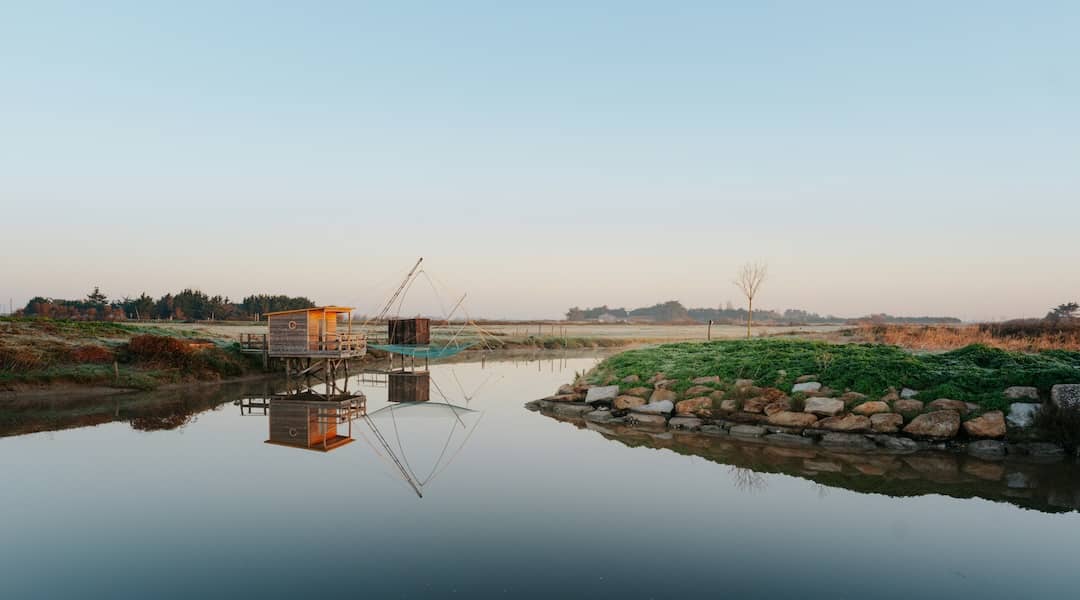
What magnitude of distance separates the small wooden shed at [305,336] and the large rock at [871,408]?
17354 mm

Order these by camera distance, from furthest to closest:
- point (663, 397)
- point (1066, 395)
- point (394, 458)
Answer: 1. point (663, 397)
2. point (1066, 395)
3. point (394, 458)

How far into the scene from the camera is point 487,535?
24.6ft

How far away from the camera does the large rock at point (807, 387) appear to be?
14406 mm

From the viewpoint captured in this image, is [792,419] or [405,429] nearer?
[792,419]

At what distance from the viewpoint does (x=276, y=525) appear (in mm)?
7863

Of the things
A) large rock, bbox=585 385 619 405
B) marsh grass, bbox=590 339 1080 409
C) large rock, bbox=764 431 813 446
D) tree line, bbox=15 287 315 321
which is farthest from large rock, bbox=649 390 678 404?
tree line, bbox=15 287 315 321

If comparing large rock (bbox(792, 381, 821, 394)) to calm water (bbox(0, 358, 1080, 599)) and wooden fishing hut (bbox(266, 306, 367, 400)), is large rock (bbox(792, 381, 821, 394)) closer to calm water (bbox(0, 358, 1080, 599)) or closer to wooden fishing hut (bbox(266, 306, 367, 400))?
calm water (bbox(0, 358, 1080, 599))

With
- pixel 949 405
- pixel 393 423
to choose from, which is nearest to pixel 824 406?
pixel 949 405

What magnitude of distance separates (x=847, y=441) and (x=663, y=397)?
4.72 m

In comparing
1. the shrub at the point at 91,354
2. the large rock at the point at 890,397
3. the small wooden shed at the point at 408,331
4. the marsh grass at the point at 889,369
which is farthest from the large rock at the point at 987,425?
the shrub at the point at 91,354

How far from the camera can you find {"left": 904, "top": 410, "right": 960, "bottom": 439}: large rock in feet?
40.8

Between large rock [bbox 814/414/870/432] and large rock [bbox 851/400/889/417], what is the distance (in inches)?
4.2

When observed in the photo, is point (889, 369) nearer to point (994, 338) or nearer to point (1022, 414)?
point (1022, 414)

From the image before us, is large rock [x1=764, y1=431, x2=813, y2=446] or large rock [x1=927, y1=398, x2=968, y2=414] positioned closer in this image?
large rock [x1=927, y1=398, x2=968, y2=414]
